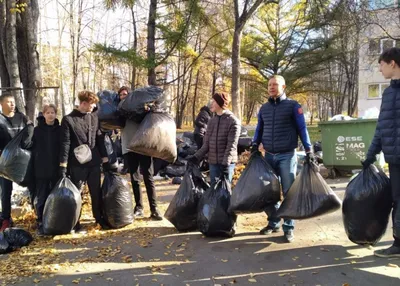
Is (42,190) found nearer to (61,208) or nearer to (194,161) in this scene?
(61,208)

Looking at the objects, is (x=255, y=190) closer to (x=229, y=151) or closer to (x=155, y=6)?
(x=229, y=151)

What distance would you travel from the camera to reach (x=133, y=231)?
457cm

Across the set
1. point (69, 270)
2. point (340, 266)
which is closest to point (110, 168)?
point (69, 270)

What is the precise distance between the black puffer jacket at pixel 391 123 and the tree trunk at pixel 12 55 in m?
5.66

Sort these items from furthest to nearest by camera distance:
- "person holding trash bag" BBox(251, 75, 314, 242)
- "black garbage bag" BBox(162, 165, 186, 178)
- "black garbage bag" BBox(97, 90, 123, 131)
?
"black garbage bag" BBox(162, 165, 186, 178) < "black garbage bag" BBox(97, 90, 123, 131) < "person holding trash bag" BBox(251, 75, 314, 242)

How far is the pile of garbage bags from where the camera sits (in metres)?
3.99

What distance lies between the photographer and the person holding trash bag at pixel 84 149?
14.2 ft

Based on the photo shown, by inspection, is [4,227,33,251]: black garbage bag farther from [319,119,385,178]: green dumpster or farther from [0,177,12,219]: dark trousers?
[319,119,385,178]: green dumpster

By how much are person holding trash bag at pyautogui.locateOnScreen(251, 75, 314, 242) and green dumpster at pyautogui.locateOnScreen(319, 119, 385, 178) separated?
3491 millimetres

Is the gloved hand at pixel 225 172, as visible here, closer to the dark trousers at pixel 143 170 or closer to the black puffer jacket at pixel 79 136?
the dark trousers at pixel 143 170

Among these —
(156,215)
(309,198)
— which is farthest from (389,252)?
(156,215)

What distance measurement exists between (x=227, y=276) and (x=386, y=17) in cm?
1834

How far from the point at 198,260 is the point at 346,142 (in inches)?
182

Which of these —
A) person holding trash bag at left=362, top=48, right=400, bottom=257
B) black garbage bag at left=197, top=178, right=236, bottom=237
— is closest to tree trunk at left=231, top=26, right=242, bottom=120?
black garbage bag at left=197, top=178, right=236, bottom=237
